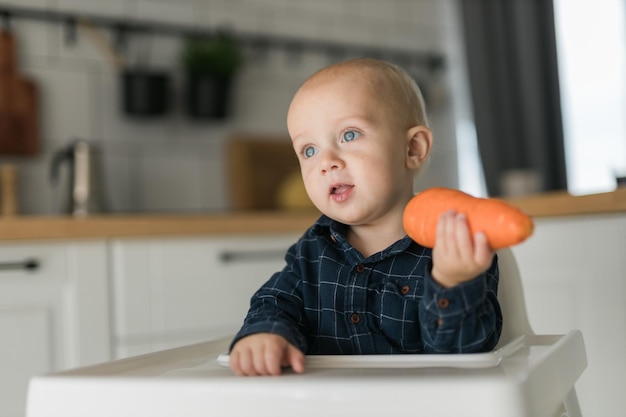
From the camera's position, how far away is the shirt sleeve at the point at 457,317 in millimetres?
725

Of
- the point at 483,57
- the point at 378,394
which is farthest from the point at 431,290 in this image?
the point at 483,57

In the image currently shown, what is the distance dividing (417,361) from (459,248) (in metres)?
0.12

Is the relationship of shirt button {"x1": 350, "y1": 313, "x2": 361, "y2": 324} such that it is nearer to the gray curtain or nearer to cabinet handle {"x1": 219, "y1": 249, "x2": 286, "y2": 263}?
cabinet handle {"x1": 219, "y1": 249, "x2": 286, "y2": 263}

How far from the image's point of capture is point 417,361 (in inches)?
27.7

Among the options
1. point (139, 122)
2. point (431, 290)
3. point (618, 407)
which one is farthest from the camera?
point (139, 122)

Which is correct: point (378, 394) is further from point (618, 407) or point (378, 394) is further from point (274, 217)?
point (274, 217)

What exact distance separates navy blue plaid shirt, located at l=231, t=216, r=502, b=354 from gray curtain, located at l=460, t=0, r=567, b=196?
1802mm

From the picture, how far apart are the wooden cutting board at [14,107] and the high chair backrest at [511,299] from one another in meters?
1.56

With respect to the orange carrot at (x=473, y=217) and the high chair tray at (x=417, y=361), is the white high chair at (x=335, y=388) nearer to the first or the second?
the high chair tray at (x=417, y=361)

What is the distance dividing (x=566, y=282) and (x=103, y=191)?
4.07 ft

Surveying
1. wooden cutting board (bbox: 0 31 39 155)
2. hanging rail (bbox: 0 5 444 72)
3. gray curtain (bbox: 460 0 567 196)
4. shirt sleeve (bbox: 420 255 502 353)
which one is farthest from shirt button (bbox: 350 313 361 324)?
gray curtain (bbox: 460 0 567 196)

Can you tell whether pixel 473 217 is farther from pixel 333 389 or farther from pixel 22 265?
pixel 22 265

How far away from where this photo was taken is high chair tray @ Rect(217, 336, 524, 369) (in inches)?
26.8

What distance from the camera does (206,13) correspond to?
8.23 feet
